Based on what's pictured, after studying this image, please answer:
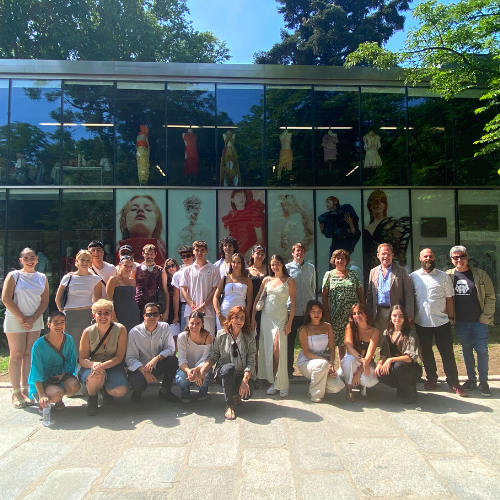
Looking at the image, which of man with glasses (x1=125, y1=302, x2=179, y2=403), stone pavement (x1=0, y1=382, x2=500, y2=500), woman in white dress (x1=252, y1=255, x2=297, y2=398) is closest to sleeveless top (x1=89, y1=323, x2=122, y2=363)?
man with glasses (x1=125, y1=302, x2=179, y2=403)

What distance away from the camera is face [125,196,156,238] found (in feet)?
37.7

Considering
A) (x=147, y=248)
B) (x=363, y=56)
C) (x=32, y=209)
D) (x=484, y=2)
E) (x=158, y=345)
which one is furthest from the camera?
(x=32, y=209)

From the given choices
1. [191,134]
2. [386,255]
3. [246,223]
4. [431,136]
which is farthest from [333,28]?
[386,255]

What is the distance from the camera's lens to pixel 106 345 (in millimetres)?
4691

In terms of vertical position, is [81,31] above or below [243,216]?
above

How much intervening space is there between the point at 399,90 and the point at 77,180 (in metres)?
9.36

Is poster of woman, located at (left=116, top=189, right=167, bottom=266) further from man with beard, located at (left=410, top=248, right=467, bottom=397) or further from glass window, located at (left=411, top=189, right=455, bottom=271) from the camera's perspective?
man with beard, located at (left=410, top=248, right=467, bottom=397)

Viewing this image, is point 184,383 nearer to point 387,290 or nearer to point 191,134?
point 387,290

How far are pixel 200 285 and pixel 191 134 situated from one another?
23.9 ft

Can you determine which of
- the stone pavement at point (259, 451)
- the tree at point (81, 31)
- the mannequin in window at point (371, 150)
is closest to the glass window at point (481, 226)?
the mannequin in window at point (371, 150)

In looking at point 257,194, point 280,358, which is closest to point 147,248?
point 280,358

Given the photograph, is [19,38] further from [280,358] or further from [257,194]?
[280,358]

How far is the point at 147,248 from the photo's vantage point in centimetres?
577

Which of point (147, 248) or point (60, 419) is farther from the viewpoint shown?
point (147, 248)
